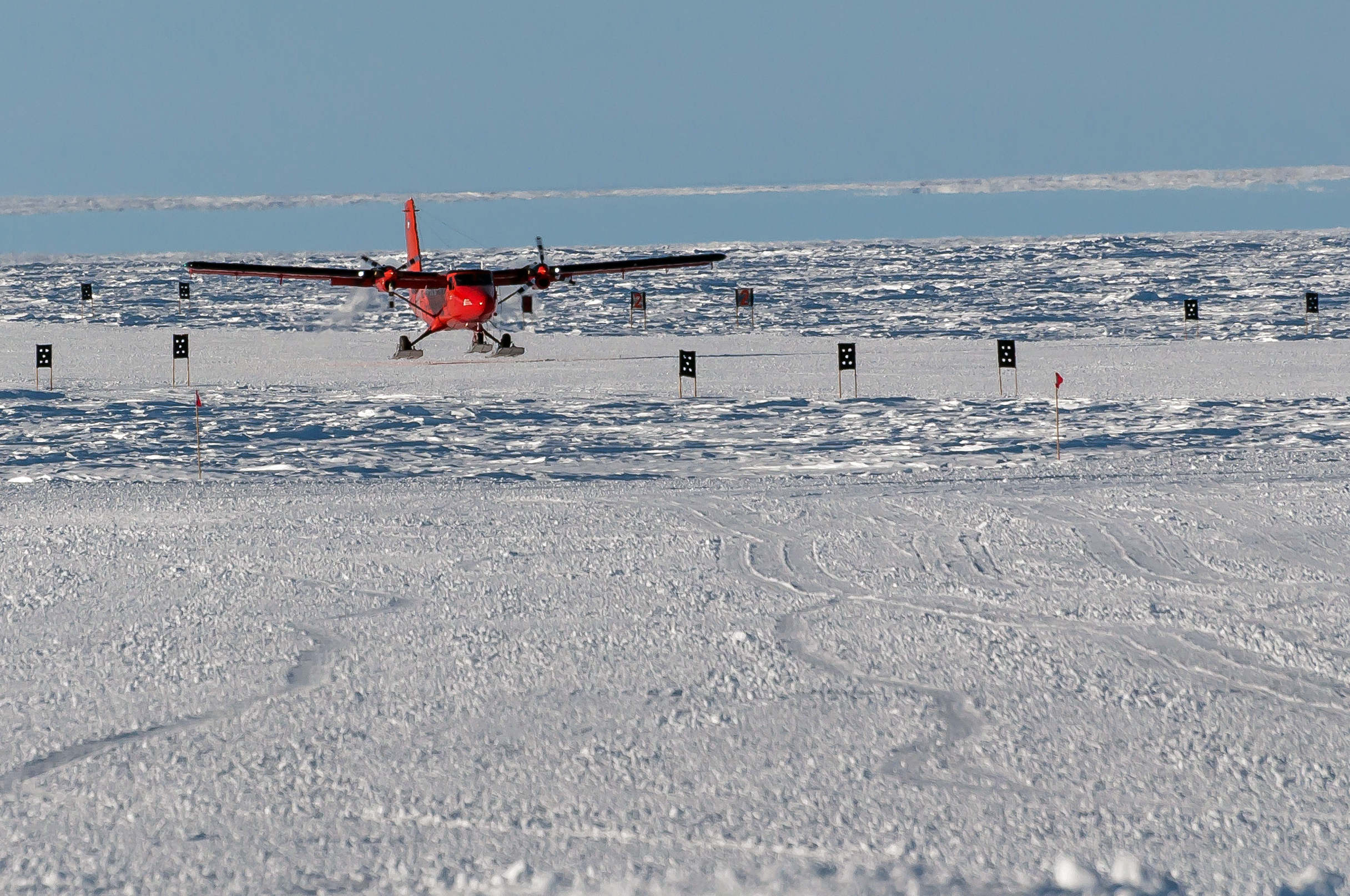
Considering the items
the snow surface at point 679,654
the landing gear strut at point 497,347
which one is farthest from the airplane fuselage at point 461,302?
the snow surface at point 679,654

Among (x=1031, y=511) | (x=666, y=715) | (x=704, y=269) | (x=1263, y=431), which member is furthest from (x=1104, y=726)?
(x=704, y=269)

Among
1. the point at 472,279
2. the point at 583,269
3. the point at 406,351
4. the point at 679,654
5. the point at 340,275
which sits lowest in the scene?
the point at 679,654

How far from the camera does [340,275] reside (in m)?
37.2

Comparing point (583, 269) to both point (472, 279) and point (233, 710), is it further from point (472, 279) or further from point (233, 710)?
point (233, 710)

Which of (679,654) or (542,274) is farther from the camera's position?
(542,274)

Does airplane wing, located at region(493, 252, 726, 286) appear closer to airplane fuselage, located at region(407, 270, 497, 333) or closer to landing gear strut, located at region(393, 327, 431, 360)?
airplane fuselage, located at region(407, 270, 497, 333)

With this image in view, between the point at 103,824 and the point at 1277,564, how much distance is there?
9.93 metres

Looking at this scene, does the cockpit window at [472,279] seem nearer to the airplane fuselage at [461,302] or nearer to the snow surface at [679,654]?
the airplane fuselage at [461,302]

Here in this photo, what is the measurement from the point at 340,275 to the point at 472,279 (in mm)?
3915

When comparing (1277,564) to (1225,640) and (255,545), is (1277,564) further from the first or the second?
(255,545)

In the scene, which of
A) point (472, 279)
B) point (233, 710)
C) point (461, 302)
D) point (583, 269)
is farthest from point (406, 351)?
point (233, 710)

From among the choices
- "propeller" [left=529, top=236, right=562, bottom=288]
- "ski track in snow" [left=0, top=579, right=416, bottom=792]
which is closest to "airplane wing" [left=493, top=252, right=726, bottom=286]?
"propeller" [left=529, top=236, right=562, bottom=288]

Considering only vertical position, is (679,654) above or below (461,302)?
below

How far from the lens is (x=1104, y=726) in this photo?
293 inches
